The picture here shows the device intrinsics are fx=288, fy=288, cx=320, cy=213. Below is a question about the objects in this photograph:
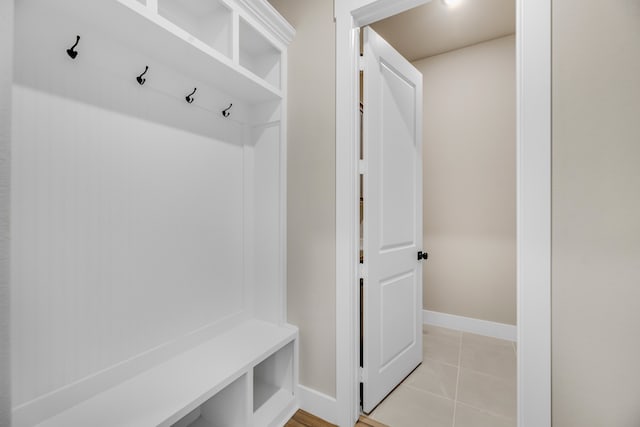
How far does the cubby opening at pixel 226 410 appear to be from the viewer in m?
1.43

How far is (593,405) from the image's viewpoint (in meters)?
1.12

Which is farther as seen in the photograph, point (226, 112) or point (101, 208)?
point (226, 112)

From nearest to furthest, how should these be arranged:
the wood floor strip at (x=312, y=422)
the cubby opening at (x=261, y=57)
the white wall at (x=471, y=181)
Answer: the wood floor strip at (x=312, y=422), the cubby opening at (x=261, y=57), the white wall at (x=471, y=181)

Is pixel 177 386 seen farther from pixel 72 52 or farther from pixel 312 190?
pixel 72 52

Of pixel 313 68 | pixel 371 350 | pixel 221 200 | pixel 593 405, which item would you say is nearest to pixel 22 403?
pixel 221 200

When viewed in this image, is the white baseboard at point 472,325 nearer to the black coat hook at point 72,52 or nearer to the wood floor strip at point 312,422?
the wood floor strip at point 312,422

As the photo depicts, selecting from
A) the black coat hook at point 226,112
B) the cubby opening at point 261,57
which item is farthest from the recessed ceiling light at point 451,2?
the black coat hook at point 226,112

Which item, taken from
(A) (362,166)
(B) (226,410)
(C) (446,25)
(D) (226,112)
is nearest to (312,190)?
(A) (362,166)

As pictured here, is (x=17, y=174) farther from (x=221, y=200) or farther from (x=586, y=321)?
(x=586, y=321)

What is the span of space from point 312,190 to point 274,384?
128 centimetres

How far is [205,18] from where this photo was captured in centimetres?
155

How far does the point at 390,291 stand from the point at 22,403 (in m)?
1.73

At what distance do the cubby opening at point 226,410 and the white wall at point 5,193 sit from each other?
0.86 meters

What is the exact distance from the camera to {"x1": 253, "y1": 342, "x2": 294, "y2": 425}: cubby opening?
1.65 metres
